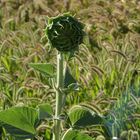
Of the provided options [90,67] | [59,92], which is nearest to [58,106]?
[59,92]

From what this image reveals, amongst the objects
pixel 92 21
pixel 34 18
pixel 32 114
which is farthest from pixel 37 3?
pixel 32 114

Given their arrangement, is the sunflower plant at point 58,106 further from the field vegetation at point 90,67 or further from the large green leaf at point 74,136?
the field vegetation at point 90,67

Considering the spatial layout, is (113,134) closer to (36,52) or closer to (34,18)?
(36,52)

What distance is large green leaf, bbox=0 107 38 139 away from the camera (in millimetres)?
1193

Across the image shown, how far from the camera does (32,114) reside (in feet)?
4.00

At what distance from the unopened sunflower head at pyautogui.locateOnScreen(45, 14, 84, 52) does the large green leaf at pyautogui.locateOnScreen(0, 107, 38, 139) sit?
182 millimetres

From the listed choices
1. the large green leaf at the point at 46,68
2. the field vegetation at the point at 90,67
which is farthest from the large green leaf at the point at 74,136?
the field vegetation at the point at 90,67

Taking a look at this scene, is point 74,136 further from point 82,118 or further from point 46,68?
point 46,68

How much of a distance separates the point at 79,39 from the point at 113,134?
135 centimetres

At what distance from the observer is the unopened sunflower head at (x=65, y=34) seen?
109 centimetres

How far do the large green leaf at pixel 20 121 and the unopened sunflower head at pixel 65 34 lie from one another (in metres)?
0.18

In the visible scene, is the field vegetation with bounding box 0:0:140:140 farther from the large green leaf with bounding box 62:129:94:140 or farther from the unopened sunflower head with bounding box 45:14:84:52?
the unopened sunflower head with bounding box 45:14:84:52

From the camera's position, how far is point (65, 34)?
→ 111cm

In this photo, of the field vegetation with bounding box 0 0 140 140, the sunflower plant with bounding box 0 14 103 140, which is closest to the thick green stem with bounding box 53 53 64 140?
the sunflower plant with bounding box 0 14 103 140
